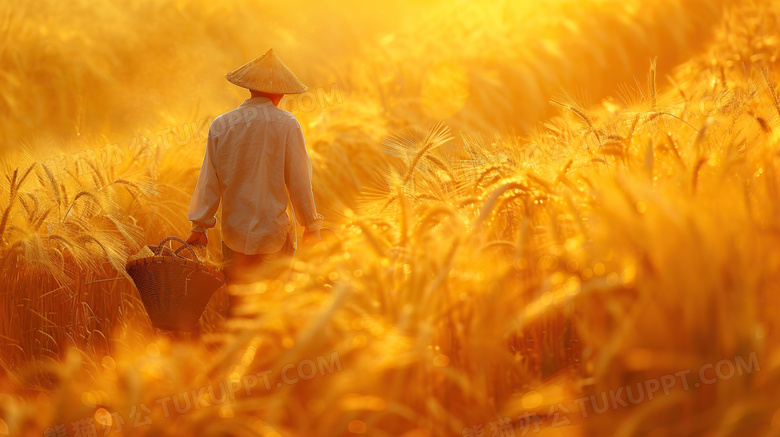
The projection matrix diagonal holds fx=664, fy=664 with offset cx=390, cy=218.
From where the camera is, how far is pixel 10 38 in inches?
Answer: 313

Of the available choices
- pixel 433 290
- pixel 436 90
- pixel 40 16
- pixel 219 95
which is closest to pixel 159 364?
pixel 433 290

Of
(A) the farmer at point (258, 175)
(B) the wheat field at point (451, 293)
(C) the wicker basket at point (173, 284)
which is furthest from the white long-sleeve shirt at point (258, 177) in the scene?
(B) the wheat field at point (451, 293)

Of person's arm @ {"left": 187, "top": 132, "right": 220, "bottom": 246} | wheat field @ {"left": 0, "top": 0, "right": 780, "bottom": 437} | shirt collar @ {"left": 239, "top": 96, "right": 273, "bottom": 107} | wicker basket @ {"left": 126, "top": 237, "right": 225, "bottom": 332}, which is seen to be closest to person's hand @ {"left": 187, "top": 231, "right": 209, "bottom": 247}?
person's arm @ {"left": 187, "top": 132, "right": 220, "bottom": 246}

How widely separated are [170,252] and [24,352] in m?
1.04

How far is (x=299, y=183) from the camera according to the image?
294 centimetres

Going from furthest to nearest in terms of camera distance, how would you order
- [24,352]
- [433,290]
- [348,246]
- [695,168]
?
1. [24,352]
2. [348,246]
3. [695,168]
4. [433,290]

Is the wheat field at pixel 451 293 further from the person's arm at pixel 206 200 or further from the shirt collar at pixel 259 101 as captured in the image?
the shirt collar at pixel 259 101

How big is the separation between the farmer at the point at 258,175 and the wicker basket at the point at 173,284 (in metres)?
0.15

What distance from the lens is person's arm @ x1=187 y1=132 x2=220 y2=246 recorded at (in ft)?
9.77

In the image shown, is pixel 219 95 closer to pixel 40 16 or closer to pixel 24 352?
pixel 40 16

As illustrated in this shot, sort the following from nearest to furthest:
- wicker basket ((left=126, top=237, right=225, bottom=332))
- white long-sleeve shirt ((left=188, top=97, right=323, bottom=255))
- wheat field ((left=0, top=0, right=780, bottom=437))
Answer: wheat field ((left=0, top=0, right=780, bottom=437)), wicker basket ((left=126, top=237, right=225, bottom=332)), white long-sleeve shirt ((left=188, top=97, right=323, bottom=255))

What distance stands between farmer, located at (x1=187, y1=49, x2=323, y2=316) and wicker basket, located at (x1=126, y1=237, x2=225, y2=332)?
0.15m

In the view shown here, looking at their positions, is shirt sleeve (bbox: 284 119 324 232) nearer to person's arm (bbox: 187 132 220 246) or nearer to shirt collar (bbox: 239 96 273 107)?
shirt collar (bbox: 239 96 273 107)

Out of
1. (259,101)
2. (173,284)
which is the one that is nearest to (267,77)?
(259,101)
